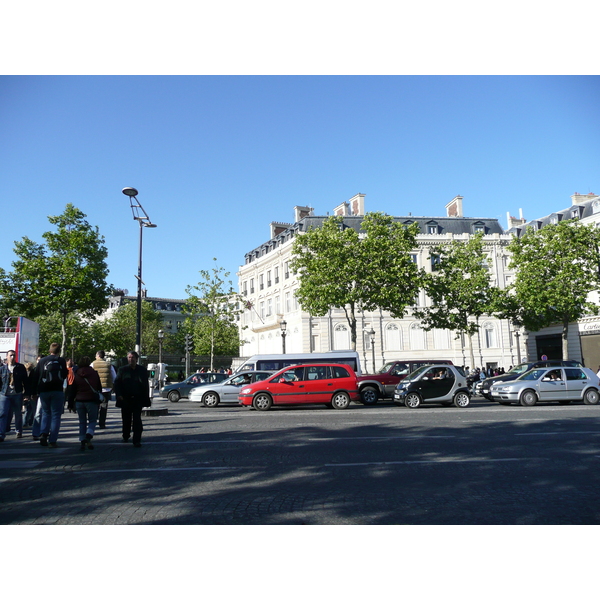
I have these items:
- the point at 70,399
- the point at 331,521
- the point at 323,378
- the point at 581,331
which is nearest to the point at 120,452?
the point at 70,399

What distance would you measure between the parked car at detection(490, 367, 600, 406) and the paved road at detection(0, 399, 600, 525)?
796cm

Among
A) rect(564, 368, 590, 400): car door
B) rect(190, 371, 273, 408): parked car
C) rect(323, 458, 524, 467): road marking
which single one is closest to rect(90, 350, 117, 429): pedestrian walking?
rect(323, 458, 524, 467): road marking

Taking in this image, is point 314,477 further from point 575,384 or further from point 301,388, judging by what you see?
point 575,384

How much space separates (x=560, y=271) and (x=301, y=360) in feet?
65.0

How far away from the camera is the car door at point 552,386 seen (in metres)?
19.9

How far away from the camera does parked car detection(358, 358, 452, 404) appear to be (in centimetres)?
2178

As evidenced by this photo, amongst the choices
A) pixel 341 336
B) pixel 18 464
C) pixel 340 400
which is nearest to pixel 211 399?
pixel 340 400

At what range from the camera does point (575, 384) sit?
20078 millimetres

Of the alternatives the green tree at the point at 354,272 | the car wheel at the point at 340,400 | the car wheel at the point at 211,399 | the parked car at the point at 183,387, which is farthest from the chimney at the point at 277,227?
the car wheel at the point at 340,400

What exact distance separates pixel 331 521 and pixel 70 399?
7.27 metres

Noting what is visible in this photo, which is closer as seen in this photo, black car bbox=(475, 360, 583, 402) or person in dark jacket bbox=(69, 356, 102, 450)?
person in dark jacket bbox=(69, 356, 102, 450)

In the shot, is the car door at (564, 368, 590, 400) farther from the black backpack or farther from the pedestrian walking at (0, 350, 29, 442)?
the pedestrian walking at (0, 350, 29, 442)

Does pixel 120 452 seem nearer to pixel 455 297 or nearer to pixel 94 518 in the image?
pixel 94 518

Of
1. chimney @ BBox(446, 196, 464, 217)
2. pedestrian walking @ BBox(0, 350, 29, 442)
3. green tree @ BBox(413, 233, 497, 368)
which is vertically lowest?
pedestrian walking @ BBox(0, 350, 29, 442)
